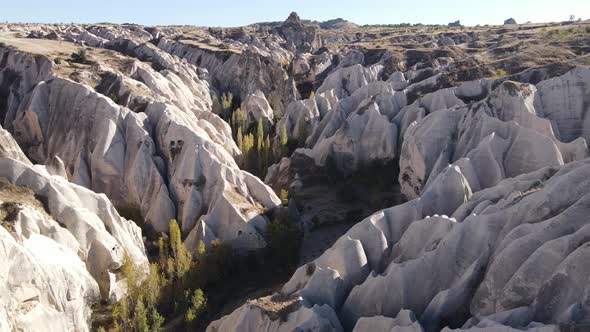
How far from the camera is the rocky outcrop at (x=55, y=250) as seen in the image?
16.8 m

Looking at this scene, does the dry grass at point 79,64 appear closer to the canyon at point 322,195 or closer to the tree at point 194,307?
the canyon at point 322,195

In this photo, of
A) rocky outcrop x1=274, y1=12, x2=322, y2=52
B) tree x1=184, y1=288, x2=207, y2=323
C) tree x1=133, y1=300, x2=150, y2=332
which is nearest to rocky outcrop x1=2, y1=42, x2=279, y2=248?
tree x1=184, y1=288, x2=207, y2=323

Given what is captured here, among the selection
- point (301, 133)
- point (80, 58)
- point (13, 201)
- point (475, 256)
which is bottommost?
point (301, 133)

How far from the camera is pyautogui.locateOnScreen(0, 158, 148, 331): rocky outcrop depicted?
16750 millimetres

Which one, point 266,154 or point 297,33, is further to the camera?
point 297,33

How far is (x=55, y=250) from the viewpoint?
20.0 m

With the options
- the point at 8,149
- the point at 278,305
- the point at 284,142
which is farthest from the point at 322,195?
the point at 8,149

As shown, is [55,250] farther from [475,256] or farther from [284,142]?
[284,142]

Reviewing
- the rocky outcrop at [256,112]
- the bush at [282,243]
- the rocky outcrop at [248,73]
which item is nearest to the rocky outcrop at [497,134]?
the bush at [282,243]

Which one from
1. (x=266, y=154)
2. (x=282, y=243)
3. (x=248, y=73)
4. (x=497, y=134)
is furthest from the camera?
(x=248, y=73)

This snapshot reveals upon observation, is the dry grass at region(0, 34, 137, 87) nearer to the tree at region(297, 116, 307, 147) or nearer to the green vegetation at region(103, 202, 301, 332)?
the tree at region(297, 116, 307, 147)

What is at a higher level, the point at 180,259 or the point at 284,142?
the point at 284,142

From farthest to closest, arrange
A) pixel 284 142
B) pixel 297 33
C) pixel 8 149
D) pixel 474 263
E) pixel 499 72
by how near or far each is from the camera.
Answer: pixel 297 33
pixel 499 72
pixel 284 142
pixel 8 149
pixel 474 263

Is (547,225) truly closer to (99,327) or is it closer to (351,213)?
(99,327)
